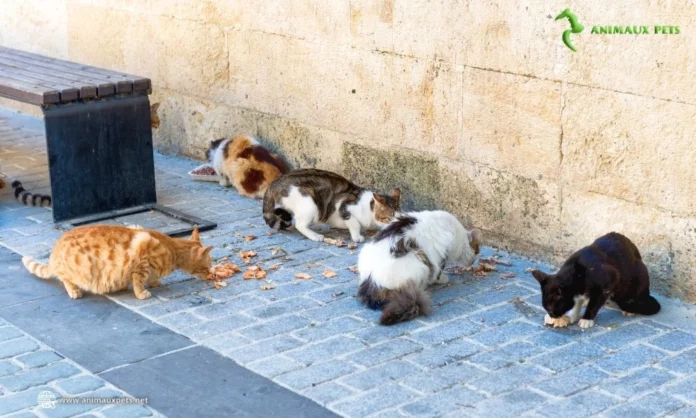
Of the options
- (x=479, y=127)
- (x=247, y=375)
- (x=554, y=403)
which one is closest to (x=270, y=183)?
(x=479, y=127)

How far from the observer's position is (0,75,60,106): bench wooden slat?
23.8ft

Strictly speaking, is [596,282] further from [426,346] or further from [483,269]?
[483,269]

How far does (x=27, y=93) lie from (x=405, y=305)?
11.1 feet

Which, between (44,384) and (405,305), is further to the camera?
(405,305)

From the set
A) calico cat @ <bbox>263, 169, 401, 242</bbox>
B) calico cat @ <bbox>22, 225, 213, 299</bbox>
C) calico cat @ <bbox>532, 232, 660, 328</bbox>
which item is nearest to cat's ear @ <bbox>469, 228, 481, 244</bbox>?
calico cat @ <bbox>263, 169, 401, 242</bbox>

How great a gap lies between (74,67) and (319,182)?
8.17ft

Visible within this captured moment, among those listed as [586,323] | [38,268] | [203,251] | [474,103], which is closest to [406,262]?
[586,323]

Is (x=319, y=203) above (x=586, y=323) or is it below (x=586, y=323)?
above

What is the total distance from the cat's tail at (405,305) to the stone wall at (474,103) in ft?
4.17

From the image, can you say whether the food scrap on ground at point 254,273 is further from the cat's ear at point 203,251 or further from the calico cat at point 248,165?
the calico cat at point 248,165

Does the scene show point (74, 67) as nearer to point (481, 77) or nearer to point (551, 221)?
point (481, 77)

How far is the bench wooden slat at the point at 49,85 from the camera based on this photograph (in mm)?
7371

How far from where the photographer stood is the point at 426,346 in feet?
17.9

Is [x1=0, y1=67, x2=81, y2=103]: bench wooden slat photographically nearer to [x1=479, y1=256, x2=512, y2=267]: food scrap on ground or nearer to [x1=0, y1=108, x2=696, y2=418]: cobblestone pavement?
[x1=0, y1=108, x2=696, y2=418]: cobblestone pavement
